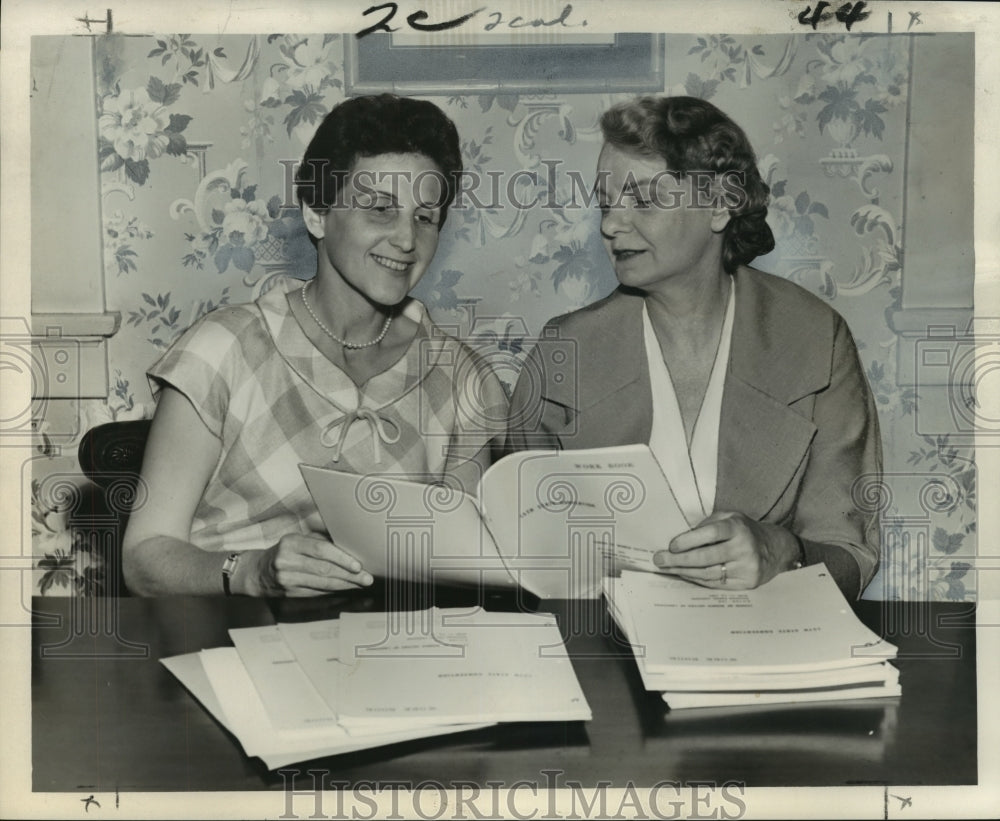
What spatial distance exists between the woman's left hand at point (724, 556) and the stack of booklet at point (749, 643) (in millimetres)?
15

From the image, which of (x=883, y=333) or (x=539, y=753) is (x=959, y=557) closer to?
(x=883, y=333)

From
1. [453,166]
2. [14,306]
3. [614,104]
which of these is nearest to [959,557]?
[614,104]

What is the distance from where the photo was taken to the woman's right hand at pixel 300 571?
1581 mm

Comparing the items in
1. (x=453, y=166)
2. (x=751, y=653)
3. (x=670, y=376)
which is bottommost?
(x=751, y=653)

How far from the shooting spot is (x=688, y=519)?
5.32 ft

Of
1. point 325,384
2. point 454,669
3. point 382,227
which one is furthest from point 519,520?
point 382,227

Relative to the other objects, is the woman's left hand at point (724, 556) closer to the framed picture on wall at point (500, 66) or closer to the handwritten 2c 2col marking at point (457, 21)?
the framed picture on wall at point (500, 66)

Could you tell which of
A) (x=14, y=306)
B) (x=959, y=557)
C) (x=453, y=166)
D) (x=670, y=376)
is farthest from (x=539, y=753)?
(x=14, y=306)

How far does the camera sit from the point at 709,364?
1.64m

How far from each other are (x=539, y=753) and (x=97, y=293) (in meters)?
0.91

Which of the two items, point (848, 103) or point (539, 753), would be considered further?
point (848, 103)

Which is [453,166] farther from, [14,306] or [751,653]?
[751,653]

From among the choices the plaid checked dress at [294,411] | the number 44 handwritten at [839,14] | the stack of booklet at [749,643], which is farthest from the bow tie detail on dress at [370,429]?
the number 44 handwritten at [839,14]

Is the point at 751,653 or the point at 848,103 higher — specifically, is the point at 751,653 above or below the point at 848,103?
below
